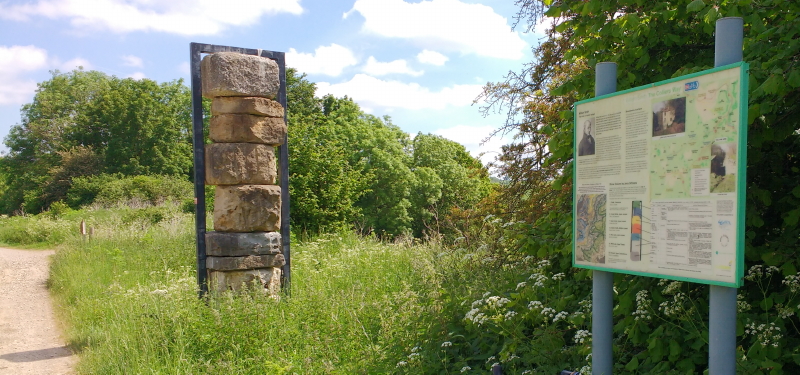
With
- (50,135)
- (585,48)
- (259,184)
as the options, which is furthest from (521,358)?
(50,135)

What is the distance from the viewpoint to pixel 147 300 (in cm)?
641

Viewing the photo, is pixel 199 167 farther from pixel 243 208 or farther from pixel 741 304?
pixel 741 304

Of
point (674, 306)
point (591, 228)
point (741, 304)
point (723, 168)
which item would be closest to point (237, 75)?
point (591, 228)

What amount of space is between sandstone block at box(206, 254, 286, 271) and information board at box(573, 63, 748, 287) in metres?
4.47

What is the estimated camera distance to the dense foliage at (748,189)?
10.6 ft

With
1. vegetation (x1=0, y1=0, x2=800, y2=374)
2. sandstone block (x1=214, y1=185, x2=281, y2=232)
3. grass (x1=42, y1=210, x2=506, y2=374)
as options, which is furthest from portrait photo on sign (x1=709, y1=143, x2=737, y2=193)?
sandstone block (x1=214, y1=185, x2=281, y2=232)

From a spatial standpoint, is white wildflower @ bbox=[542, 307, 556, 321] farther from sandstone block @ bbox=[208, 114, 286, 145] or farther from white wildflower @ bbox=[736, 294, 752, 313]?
sandstone block @ bbox=[208, 114, 286, 145]

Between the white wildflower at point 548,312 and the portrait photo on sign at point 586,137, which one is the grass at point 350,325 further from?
the portrait photo on sign at point 586,137

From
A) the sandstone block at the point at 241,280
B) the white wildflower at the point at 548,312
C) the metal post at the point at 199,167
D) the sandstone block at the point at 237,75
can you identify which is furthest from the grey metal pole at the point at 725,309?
the metal post at the point at 199,167

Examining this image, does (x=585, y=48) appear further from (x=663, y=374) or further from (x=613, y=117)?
(x=663, y=374)

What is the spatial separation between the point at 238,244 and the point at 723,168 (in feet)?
18.3

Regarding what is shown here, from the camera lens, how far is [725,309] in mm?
2822

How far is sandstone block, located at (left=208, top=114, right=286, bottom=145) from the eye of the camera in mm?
6848

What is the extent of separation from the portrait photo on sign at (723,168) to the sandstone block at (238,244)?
214 inches
